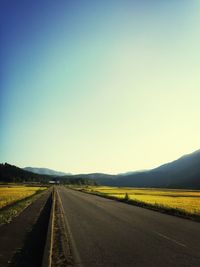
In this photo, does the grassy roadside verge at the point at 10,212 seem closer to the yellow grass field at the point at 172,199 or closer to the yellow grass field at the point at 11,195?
the yellow grass field at the point at 11,195

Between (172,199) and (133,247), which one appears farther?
(172,199)

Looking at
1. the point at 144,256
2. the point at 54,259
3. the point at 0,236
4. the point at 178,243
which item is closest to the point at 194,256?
the point at 144,256

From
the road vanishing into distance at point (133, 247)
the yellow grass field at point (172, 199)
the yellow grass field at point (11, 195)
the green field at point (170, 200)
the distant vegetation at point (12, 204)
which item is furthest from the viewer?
the yellow grass field at point (11, 195)

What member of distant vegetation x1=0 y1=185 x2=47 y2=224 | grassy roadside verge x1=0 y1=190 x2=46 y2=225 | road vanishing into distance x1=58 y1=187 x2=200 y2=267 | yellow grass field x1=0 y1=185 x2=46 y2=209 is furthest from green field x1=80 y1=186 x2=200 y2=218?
yellow grass field x1=0 y1=185 x2=46 y2=209

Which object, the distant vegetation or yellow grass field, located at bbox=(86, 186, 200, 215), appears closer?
the distant vegetation

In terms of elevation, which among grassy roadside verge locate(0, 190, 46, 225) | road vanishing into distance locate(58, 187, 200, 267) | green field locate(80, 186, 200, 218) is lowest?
road vanishing into distance locate(58, 187, 200, 267)

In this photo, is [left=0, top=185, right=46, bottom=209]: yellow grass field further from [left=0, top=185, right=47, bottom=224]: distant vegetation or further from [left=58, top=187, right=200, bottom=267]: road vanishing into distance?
[left=58, top=187, right=200, bottom=267]: road vanishing into distance

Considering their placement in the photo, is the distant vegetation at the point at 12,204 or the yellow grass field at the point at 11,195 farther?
the yellow grass field at the point at 11,195

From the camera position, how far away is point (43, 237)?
16.4 meters

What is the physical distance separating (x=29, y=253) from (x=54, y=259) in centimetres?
157

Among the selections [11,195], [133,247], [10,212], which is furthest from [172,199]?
[133,247]

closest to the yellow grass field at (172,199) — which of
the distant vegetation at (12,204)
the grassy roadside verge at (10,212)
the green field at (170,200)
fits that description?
the green field at (170,200)

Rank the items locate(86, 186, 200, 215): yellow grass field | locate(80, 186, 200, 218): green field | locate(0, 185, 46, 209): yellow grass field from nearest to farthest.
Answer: locate(80, 186, 200, 218): green field
locate(86, 186, 200, 215): yellow grass field
locate(0, 185, 46, 209): yellow grass field

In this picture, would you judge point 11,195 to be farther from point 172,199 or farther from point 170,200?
point 172,199
